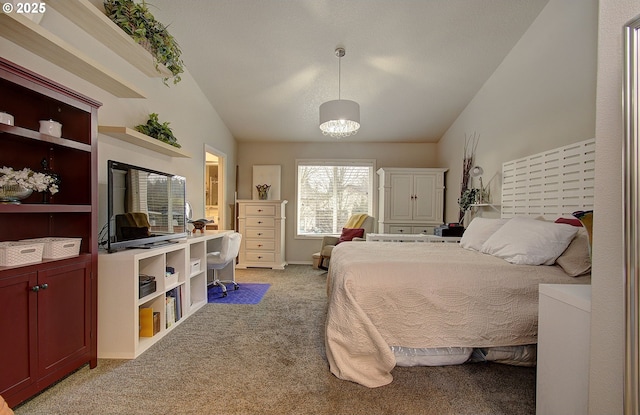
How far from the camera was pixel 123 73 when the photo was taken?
2.40 m

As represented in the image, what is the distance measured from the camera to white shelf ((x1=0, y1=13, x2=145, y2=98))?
53.3 inches

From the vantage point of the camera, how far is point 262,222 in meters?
4.88

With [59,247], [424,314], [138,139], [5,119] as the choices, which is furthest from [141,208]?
[424,314]

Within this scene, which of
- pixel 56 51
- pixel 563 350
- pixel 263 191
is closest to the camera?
pixel 563 350

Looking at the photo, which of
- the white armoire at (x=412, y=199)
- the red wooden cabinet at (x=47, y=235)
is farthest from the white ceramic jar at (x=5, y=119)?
the white armoire at (x=412, y=199)

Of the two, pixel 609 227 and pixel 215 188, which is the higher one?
pixel 215 188

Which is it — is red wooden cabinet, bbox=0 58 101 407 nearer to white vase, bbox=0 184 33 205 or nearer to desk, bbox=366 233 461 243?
white vase, bbox=0 184 33 205

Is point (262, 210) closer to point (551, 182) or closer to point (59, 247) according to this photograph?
point (59, 247)

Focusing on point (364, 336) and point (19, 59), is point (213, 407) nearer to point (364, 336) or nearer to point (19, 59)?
point (364, 336)

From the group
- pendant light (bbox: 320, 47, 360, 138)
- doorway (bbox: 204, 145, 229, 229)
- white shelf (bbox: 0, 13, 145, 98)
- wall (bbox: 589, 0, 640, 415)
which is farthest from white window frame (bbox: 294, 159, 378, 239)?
wall (bbox: 589, 0, 640, 415)

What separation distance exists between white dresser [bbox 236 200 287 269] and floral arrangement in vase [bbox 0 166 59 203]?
10.9 ft

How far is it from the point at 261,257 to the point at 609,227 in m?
4.50

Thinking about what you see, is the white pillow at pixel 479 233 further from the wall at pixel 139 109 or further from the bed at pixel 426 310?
the wall at pixel 139 109

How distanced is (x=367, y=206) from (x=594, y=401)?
456cm
